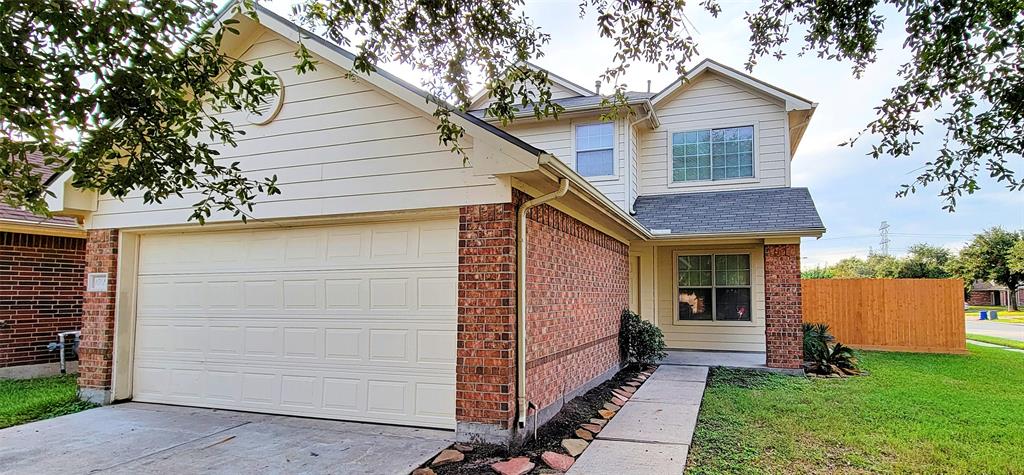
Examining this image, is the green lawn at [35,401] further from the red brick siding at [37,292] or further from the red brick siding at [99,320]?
the red brick siding at [37,292]

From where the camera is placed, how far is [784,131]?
1199cm

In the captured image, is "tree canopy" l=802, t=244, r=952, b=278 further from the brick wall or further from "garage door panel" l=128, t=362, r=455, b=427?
"garage door panel" l=128, t=362, r=455, b=427

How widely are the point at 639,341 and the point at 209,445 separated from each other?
7.47 m

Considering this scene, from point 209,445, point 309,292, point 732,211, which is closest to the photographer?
point 209,445

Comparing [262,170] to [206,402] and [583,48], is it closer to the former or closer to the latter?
[206,402]

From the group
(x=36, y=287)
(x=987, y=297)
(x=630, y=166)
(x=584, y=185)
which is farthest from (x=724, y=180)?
(x=987, y=297)

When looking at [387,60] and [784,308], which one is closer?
[387,60]

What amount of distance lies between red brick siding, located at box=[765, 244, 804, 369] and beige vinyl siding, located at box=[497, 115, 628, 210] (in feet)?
10.4

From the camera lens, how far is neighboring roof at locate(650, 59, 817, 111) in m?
11.8

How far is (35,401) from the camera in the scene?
7223 millimetres

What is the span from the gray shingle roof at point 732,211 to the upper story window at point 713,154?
0.45 metres

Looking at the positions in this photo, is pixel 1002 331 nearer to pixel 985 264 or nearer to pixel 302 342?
pixel 985 264

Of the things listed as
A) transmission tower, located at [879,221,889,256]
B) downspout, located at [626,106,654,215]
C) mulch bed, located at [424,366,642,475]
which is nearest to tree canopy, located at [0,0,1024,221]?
mulch bed, located at [424,366,642,475]

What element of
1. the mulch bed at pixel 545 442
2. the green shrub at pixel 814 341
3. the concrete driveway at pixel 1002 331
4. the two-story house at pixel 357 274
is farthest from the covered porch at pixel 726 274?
the concrete driveway at pixel 1002 331
